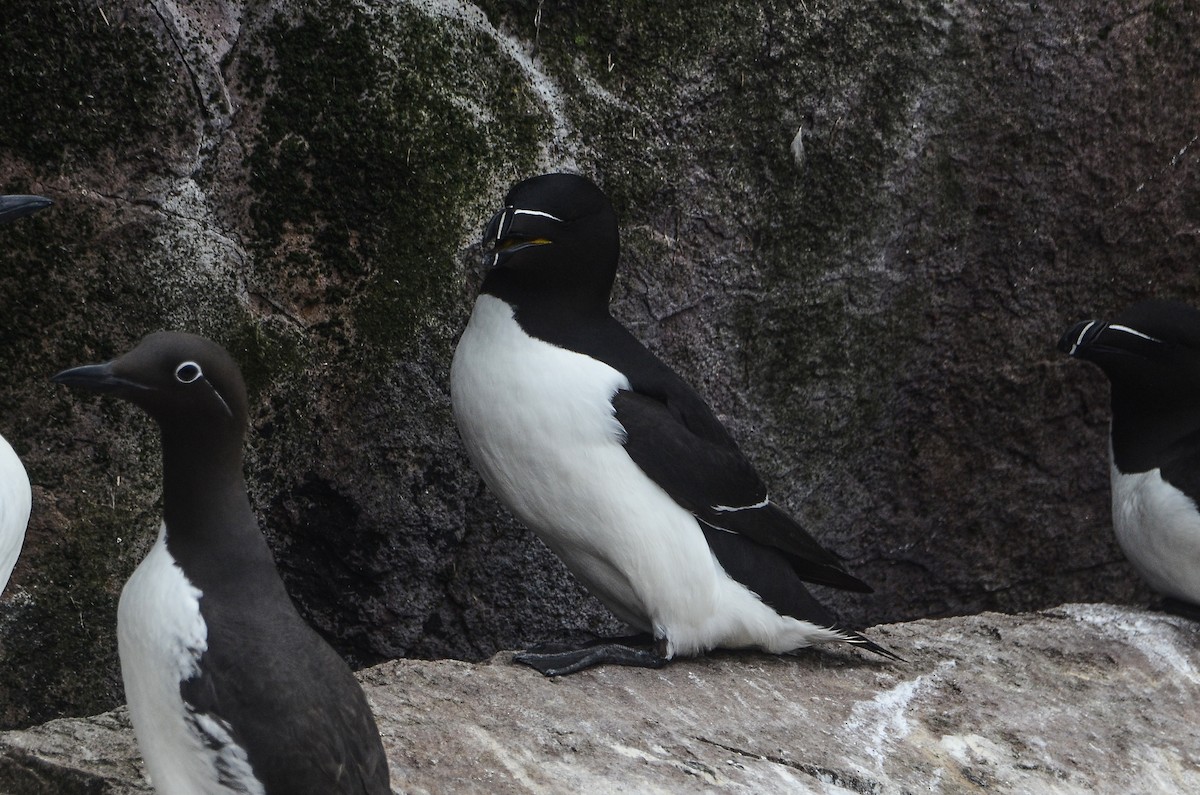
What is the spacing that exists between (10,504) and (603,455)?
1.44 meters

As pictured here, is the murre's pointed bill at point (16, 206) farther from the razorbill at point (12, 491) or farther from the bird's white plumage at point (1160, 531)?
the bird's white plumage at point (1160, 531)

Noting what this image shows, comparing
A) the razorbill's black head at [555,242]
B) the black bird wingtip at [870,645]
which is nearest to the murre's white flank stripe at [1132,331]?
the black bird wingtip at [870,645]

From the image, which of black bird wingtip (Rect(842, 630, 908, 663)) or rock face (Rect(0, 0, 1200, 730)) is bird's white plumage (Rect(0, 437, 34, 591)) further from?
black bird wingtip (Rect(842, 630, 908, 663))

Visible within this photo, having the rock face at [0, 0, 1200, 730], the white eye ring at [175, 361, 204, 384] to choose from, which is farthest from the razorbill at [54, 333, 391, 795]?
the rock face at [0, 0, 1200, 730]

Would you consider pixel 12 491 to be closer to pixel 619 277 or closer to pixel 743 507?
pixel 743 507

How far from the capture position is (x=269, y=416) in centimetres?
401

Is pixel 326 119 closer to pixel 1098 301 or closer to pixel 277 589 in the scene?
pixel 277 589

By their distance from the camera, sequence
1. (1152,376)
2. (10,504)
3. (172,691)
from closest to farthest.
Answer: (172,691) < (10,504) < (1152,376)

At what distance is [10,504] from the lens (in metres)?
2.79

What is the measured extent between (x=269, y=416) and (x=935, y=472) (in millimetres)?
2352

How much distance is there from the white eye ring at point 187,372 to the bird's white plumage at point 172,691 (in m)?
0.32

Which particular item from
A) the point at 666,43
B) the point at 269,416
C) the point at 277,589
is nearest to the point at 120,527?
the point at 269,416

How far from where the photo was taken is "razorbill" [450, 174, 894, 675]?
3574 mm

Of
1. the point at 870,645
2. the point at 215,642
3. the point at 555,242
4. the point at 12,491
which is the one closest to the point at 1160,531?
the point at 870,645
